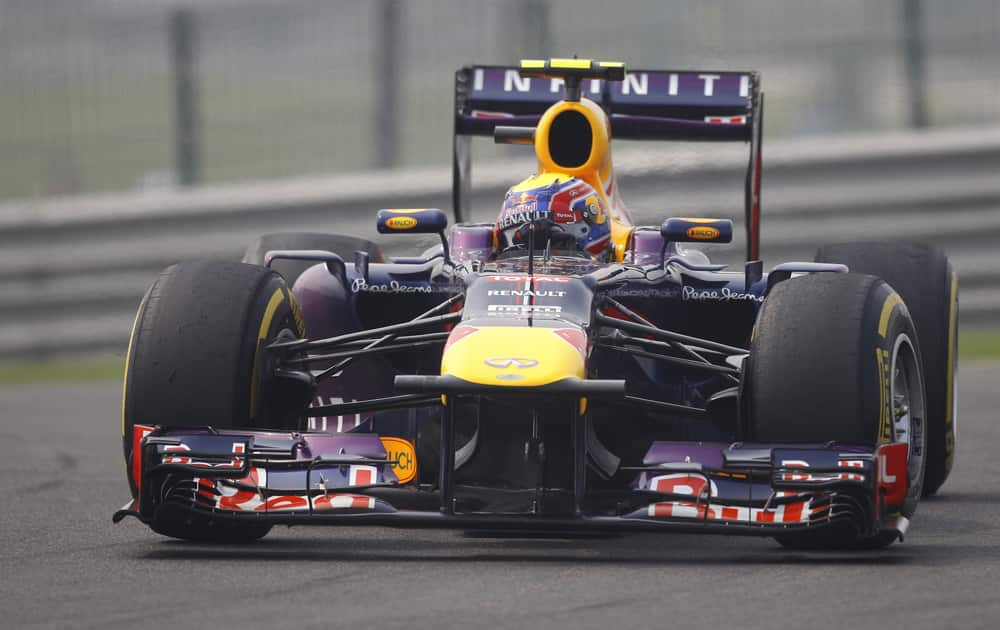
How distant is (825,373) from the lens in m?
7.45

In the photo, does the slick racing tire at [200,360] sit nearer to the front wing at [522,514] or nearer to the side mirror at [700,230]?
the front wing at [522,514]

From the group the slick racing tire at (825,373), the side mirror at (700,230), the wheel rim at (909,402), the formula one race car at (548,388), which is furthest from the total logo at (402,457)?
the wheel rim at (909,402)

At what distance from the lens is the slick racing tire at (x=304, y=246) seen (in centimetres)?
1040

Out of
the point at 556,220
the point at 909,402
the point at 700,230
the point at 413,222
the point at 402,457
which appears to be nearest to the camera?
the point at 402,457

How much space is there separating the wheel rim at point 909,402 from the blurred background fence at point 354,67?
8005mm

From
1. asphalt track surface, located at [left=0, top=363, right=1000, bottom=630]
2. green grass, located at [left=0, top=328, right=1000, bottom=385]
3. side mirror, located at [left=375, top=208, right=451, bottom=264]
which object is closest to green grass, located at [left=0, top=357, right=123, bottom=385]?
green grass, located at [left=0, top=328, right=1000, bottom=385]

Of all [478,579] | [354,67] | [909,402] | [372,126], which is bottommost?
[478,579]

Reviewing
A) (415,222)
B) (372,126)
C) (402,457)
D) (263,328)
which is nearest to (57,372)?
(372,126)

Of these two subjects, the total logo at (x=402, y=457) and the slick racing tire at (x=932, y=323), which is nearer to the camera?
the total logo at (x=402, y=457)

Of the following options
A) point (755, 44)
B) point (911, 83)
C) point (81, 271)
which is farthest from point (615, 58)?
point (81, 271)

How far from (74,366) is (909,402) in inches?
407

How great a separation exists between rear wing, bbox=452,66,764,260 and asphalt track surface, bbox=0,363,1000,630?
9.75 feet

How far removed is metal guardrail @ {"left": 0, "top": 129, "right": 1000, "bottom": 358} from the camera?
15.7 metres

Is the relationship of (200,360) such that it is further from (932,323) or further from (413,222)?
(932,323)
